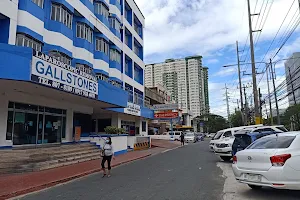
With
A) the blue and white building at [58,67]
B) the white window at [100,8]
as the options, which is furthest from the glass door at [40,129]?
the white window at [100,8]

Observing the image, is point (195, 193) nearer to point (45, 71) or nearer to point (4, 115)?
point (45, 71)

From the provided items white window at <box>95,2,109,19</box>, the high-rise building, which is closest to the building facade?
white window at <box>95,2,109,19</box>

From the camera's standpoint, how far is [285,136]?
24.1 ft

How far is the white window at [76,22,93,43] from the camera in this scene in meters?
22.2

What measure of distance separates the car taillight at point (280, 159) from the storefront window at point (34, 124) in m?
13.4

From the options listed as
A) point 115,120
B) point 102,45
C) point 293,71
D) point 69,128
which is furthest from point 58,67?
point 293,71

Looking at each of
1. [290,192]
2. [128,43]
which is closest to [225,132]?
[290,192]

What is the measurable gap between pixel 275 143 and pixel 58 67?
1071 centimetres

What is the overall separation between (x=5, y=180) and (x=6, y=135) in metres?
4.94

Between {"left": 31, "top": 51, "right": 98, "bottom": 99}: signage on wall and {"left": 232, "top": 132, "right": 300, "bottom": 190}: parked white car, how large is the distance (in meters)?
9.25

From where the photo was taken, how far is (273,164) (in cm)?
649

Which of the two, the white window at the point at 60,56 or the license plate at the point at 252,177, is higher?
the white window at the point at 60,56

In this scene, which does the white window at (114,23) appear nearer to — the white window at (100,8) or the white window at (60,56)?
the white window at (100,8)

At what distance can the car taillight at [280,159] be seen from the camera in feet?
21.0
